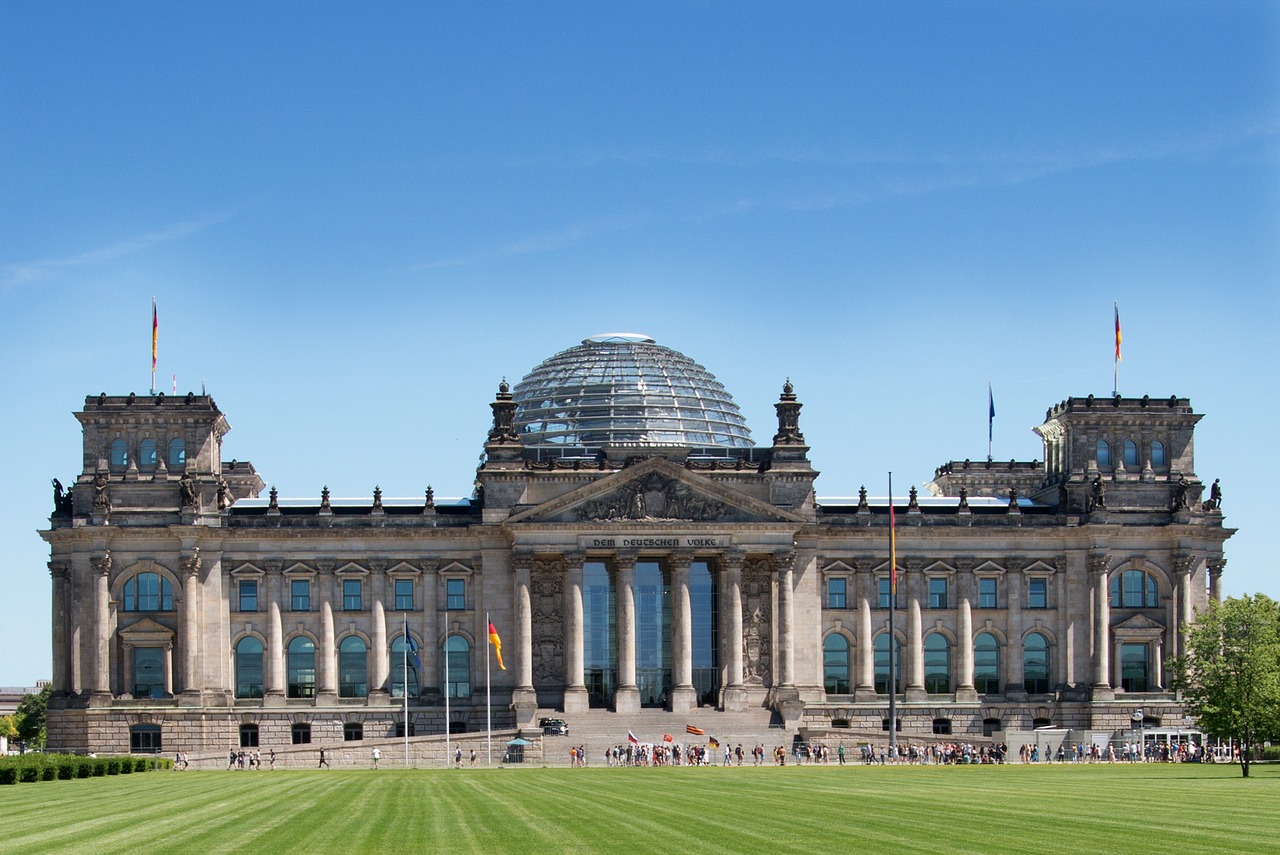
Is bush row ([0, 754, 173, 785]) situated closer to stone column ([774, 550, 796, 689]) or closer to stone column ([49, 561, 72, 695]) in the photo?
stone column ([49, 561, 72, 695])

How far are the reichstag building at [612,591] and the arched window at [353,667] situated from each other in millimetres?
135

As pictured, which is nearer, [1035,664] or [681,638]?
[681,638]

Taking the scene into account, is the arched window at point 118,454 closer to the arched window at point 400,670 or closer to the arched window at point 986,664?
the arched window at point 400,670

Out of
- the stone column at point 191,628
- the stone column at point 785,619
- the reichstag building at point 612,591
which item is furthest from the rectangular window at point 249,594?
the stone column at point 785,619

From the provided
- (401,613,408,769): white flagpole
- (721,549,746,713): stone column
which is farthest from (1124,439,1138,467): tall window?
(401,613,408,769): white flagpole

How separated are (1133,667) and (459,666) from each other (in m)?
46.3

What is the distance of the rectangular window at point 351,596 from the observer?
5394 inches

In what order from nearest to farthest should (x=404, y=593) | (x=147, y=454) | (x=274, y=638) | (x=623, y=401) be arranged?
(x=274, y=638) < (x=147, y=454) < (x=404, y=593) < (x=623, y=401)

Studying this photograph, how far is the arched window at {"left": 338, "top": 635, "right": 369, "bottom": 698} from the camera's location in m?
137

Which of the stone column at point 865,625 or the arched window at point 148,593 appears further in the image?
the stone column at point 865,625

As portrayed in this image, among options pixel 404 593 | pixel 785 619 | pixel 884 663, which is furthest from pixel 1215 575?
pixel 404 593

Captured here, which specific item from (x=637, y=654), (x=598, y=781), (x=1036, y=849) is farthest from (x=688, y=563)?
(x=1036, y=849)

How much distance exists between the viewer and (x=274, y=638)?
13575cm

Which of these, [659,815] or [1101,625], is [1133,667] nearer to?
[1101,625]
